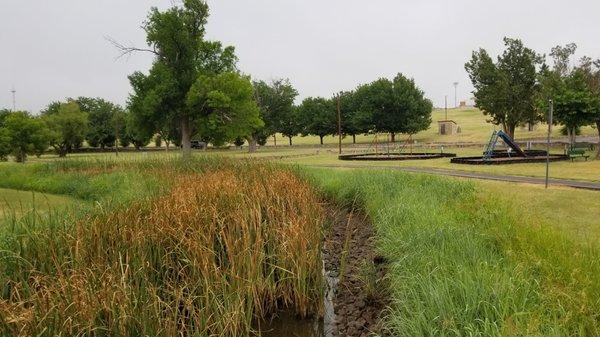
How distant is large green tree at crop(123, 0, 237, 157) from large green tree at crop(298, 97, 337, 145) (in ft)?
87.3

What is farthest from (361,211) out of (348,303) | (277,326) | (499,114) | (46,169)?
(499,114)

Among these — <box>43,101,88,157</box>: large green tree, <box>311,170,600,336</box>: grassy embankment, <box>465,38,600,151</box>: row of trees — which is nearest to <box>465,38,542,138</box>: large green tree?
<box>465,38,600,151</box>: row of trees

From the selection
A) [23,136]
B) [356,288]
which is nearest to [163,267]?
[356,288]

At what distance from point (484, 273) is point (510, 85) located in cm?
4563

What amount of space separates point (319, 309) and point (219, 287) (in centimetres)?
167

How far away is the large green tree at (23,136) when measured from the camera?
48.2m

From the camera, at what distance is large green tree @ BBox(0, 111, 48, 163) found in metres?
48.2

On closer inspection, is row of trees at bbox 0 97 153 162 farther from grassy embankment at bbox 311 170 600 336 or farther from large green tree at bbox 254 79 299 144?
grassy embankment at bbox 311 170 600 336

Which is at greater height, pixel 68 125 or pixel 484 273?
pixel 68 125

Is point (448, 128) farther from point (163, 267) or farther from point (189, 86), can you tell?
point (163, 267)

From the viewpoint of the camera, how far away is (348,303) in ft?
21.2

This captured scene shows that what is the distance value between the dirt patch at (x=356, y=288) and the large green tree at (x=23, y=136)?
49712 mm

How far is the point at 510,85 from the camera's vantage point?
44688mm

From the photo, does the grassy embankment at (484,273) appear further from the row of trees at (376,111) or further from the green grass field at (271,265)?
the row of trees at (376,111)
